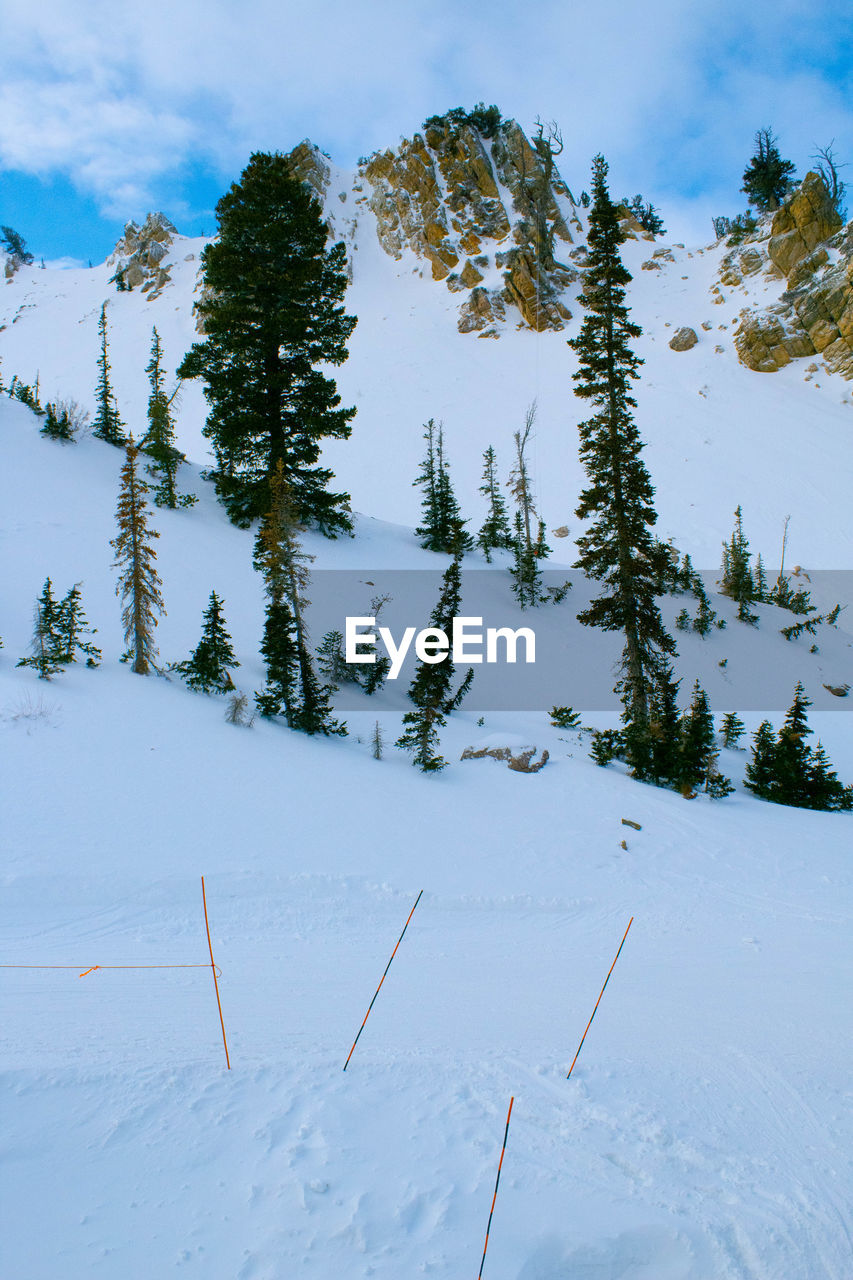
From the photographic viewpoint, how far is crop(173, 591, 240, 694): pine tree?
1281cm

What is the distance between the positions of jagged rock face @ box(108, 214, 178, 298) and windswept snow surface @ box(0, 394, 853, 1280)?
98015 millimetres

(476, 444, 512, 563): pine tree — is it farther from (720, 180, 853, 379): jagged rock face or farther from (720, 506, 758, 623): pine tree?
(720, 180, 853, 379): jagged rock face

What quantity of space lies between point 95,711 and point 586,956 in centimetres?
866

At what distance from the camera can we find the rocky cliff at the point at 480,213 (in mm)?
73812

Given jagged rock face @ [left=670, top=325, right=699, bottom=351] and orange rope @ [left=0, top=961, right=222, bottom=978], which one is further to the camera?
jagged rock face @ [left=670, top=325, right=699, bottom=351]

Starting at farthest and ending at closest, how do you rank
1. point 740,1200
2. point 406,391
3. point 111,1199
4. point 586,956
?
1. point 406,391
2. point 586,956
3. point 740,1200
4. point 111,1199

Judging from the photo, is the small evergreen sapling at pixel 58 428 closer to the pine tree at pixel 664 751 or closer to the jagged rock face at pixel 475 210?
the pine tree at pixel 664 751

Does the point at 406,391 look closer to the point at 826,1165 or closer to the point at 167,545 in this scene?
the point at 167,545

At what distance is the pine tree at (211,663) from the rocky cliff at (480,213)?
230ft

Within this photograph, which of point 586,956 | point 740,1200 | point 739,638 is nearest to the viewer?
point 740,1200

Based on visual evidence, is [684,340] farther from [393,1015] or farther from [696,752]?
[393,1015]

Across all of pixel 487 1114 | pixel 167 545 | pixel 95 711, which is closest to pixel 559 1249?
pixel 487 1114

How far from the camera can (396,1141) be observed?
3.14m
